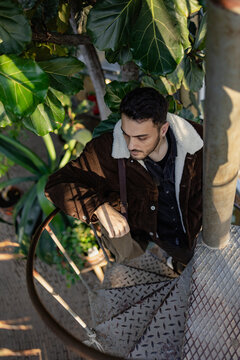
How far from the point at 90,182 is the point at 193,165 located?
510 millimetres

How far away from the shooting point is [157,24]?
59.1 inches

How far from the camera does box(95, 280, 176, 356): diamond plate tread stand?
1793 mm

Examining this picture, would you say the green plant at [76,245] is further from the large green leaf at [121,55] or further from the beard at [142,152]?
the large green leaf at [121,55]

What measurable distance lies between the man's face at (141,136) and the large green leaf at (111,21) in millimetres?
336

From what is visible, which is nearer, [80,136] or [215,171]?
[215,171]

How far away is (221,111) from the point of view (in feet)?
2.87

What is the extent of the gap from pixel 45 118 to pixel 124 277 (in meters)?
1.07

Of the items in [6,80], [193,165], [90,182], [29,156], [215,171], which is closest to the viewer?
[215,171]

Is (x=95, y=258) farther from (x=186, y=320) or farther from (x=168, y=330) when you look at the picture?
(x=186, y=320)

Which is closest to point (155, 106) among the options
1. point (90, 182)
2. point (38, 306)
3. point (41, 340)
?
point (90, 182)

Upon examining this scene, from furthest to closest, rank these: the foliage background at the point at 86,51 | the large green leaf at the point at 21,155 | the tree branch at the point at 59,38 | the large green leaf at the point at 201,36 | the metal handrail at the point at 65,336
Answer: the large green leaf at the point at 21,155, the large green leaf at the point at 201,36, the tree branch at the point at 59,38, the foliage background at the point at 86,51, the metal handrail at the point at 65,336

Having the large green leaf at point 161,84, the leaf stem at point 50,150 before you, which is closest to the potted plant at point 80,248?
the leaf stem at point 50,150

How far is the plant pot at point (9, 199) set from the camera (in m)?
3.76

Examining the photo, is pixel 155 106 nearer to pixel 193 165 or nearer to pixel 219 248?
pixel 193 165
